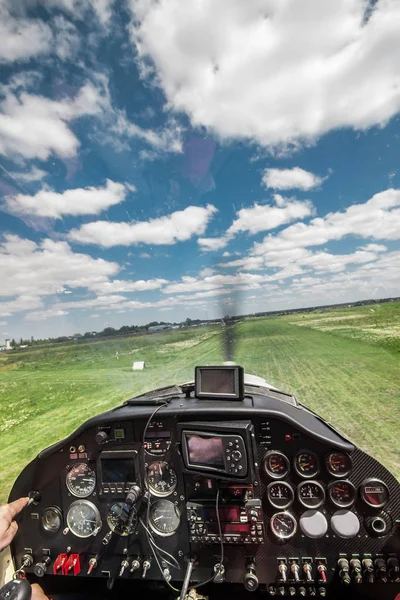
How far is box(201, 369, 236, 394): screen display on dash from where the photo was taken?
2.20 meters

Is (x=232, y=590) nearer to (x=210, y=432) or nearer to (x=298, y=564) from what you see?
(x=298, y=564)

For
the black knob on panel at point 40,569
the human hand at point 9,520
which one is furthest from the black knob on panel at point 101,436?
the black knob on panel at point 40,569

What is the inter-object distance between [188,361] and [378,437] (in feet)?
12.6

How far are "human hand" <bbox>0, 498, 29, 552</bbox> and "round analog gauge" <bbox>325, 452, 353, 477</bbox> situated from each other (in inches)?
89.9

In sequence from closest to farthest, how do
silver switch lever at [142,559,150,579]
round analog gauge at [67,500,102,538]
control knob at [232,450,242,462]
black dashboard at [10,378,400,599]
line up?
control knob at [232,450,242,462] → black dashboard at [10,378,400,599] → silver switch lever at [142,559,150,579] → round analog gauge at [67,500,102,538]

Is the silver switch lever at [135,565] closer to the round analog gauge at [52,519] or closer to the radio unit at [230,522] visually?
the radio unit at [230,522]

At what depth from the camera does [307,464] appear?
2123 mm

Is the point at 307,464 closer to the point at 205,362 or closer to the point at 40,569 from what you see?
the point at 40,569

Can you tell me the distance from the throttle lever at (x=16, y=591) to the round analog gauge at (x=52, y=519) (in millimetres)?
788

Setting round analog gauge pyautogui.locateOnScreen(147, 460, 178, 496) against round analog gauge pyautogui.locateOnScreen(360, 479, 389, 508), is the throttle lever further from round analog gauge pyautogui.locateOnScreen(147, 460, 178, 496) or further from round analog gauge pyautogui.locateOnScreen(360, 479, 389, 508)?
round analog gauge pyautogui.locateOnScreen(360, 479, 389, 508)

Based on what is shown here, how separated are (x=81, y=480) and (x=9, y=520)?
0.51 m

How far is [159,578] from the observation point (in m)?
2.28

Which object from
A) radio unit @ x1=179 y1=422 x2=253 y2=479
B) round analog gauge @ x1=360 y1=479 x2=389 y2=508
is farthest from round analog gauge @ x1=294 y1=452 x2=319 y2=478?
radio unit @ x1=179 y1=422 x2=253 y2=479

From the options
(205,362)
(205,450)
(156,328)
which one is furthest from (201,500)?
(156,328)
